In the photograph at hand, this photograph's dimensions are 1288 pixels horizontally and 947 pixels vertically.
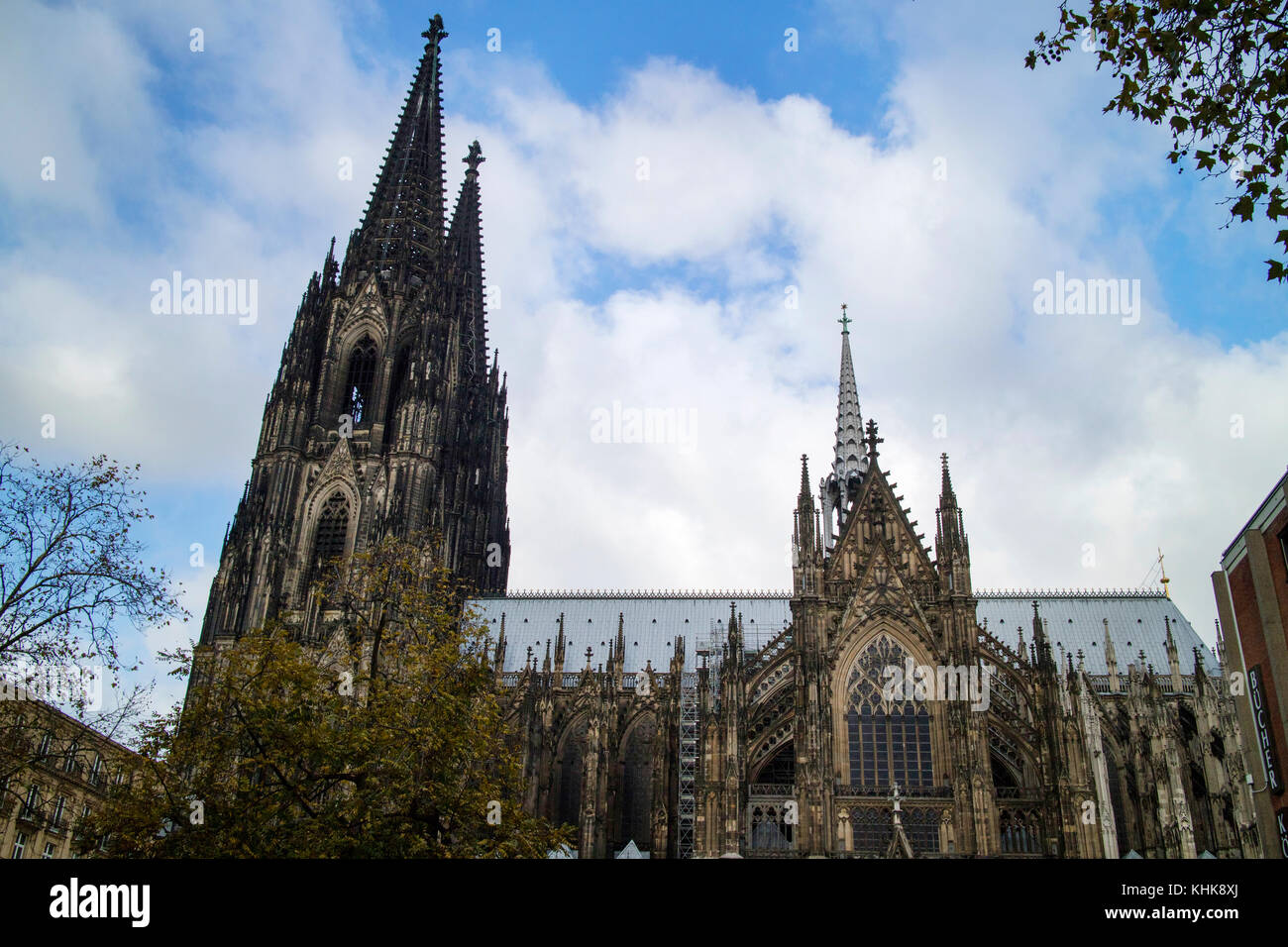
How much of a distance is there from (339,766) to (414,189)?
44216mm

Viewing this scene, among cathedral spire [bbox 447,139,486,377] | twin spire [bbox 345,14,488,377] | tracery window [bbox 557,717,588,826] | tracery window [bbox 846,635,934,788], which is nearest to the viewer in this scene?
tracery window [bbox 846,635,934,788]

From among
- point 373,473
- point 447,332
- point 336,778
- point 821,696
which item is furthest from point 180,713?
point 447,332

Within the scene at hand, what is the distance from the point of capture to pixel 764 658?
42.5m

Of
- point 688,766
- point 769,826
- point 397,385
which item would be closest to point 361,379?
point 397,385

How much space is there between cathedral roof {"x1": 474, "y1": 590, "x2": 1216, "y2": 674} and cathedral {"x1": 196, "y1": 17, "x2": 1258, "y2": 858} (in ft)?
0.47

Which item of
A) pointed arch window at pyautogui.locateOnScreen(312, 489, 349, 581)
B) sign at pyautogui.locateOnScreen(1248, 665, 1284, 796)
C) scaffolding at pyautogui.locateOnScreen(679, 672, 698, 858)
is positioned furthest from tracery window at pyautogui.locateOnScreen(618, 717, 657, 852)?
sign at pyautogui.locateOnScreen(1248, 665, 1284, 796)

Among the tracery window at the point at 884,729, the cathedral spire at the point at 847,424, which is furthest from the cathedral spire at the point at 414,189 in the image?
the tracery window at the point at 884,729

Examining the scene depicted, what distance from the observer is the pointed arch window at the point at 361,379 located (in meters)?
52.0

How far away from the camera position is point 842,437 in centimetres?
5003

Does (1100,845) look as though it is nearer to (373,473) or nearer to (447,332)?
(373,473)

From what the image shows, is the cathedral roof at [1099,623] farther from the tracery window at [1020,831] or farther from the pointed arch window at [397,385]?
the pointed arch window at [397,385]

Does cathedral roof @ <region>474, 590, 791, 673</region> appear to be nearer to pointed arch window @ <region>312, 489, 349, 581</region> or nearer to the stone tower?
the stone tower

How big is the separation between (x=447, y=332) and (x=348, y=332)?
4.95m

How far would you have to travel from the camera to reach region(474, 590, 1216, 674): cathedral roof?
159 ft
